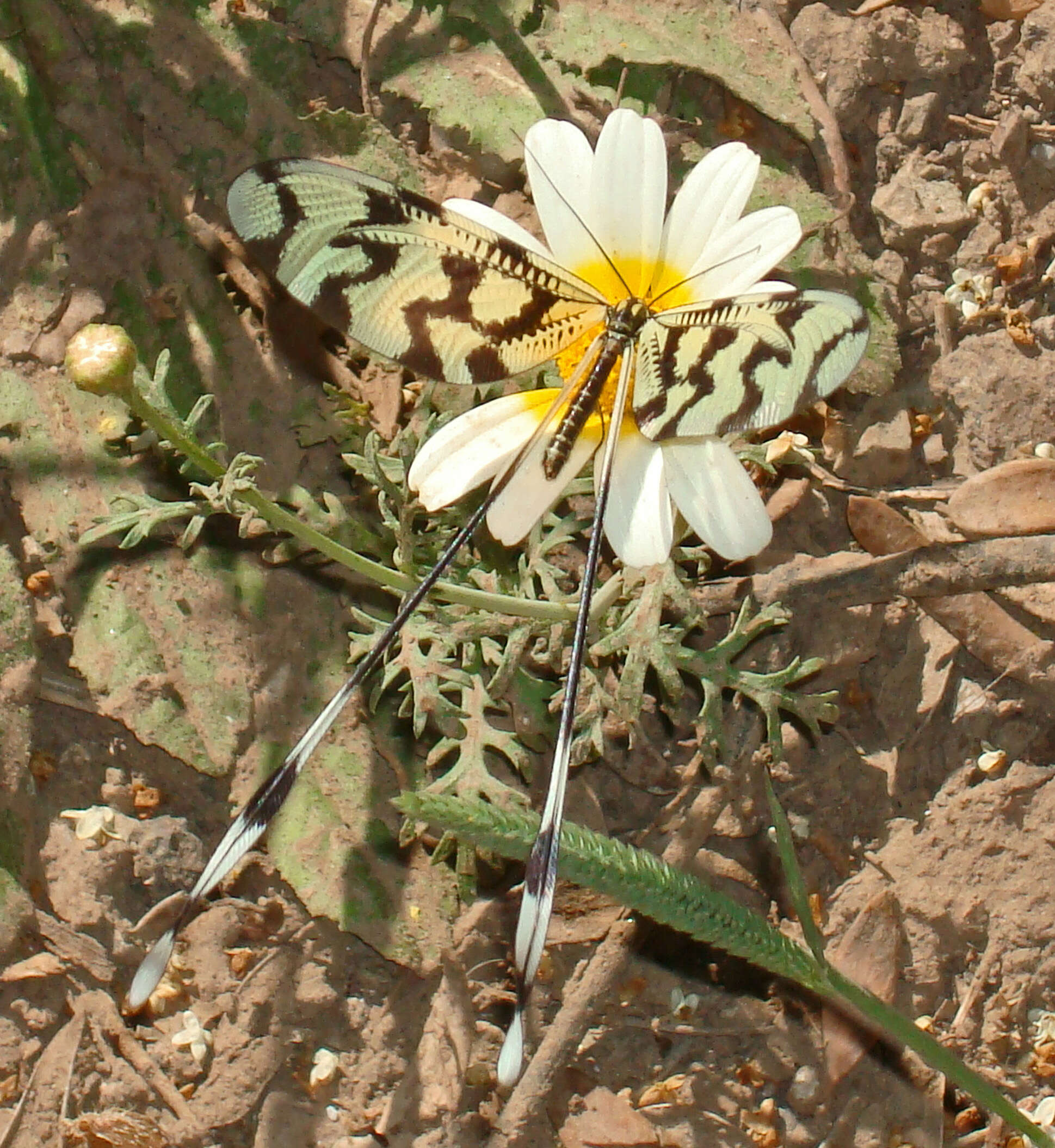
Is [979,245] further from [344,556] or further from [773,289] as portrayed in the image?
[344,556]

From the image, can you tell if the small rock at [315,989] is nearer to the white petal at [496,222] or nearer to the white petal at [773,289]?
the white petal at [496,222]

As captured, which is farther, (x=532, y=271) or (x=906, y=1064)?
(x=906, y=1064)

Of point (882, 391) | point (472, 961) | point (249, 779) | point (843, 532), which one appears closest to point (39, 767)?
point (249, 779)

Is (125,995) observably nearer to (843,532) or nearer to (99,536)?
(99,536)

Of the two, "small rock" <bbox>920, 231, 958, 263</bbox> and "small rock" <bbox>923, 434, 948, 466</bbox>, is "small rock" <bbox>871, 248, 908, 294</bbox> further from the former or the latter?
"small rock" <bbox>923, 434, 948, 466</bbox>

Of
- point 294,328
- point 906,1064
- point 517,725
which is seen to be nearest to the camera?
point 906,1064

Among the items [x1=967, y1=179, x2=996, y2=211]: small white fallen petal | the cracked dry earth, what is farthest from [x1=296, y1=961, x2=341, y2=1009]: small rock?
[x1=967, y1=179, x2=996, y2=211]: small white fallen petal

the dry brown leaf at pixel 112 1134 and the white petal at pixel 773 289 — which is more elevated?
the white petal at pixel 773 289

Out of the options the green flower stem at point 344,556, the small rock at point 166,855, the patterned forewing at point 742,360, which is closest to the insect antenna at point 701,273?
the patterned forewing at point 742,360
